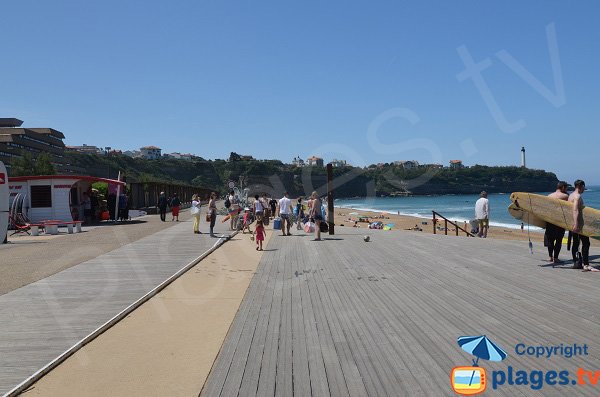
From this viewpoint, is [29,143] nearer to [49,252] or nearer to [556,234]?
[49,252]

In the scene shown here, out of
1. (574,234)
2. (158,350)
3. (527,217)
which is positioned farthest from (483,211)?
(158,350)

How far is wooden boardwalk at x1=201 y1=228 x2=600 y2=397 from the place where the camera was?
13.6 feet

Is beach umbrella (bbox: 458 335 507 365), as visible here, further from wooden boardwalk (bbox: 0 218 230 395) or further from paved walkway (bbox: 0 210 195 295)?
paved walkway (bbox: 0 210 195 295)

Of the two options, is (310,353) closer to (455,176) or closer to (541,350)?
(541,350)

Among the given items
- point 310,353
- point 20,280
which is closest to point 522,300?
point 310,353

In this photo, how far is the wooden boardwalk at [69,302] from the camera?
505 centimetres

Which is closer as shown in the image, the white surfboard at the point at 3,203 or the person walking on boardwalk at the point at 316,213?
the person walking on boardwalk at the point at 316,213

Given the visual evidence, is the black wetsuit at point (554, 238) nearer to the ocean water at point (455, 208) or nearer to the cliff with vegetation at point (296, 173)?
the ocean water at point (455, 208)

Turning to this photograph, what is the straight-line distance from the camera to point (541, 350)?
4773 mm

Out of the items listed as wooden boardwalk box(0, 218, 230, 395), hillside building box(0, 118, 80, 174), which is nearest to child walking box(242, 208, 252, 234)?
wooden boardwalk box(0, 218, 230, 395)

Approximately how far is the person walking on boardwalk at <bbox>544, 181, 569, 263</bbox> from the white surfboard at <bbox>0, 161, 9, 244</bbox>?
1602cm

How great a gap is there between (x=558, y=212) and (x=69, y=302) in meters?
8.69

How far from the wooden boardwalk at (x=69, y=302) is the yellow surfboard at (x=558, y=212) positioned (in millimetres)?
7345

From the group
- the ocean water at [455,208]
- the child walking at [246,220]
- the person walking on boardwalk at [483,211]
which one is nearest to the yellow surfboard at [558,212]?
the person walking on boardwalk at [483,211]
